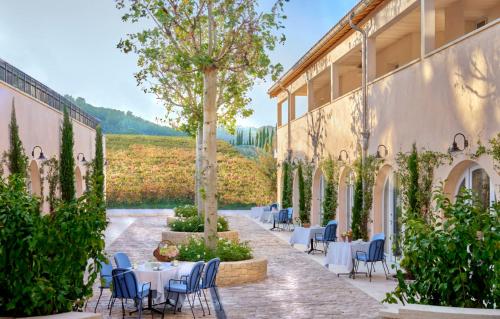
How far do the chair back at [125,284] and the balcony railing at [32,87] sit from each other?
872 centimetres

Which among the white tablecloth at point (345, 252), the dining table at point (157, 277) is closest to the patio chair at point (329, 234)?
the white tablecloth at point (345, 252)

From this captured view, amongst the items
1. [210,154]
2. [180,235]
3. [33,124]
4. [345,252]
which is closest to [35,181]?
[33,124]

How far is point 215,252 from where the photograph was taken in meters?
14.5

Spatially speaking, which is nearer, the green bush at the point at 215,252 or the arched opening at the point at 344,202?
the green bush at the point at 215,252

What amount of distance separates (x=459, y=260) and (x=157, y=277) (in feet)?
17.5

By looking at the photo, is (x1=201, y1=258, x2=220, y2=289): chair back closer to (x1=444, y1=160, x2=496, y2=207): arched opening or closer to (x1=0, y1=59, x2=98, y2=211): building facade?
(x1=444, y1=160, x2=496, y2=207): arched opening

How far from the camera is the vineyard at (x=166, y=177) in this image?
45.3 metres

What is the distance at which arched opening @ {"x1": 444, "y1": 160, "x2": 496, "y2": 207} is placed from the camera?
11.9 meters

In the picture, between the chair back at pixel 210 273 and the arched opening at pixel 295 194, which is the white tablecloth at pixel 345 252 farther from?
the arched opening at pixel 295 194

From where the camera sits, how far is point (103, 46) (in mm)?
76188

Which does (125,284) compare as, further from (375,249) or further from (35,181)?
(35,181)

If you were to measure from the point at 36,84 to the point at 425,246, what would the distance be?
658 inches

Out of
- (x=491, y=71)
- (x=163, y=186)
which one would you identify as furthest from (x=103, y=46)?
(x=491, y=71)

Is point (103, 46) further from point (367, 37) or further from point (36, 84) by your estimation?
point (367, 37)
